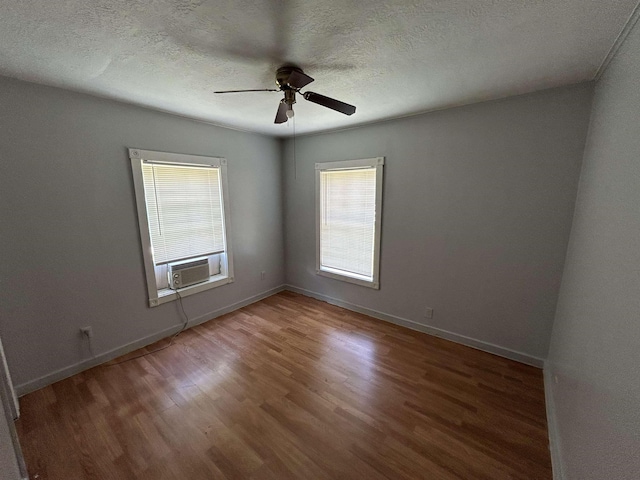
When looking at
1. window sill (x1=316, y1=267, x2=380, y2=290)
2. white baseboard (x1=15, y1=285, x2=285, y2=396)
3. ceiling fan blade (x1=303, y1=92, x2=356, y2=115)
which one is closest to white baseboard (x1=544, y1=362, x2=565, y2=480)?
window sill (x1=316, y1=267, x2=380, y2=290)

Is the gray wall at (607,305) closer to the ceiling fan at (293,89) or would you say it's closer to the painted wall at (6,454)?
the ceiling fan at (293,89)

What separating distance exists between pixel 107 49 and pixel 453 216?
2999 mm

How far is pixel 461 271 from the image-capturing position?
2592 mm

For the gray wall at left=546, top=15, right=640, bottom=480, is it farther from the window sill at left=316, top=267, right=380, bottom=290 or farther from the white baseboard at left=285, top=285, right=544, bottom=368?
the window sill at left=316, top=267, right=380, bottom=290

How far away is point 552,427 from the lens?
1.66 meters

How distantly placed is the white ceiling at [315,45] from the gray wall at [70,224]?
0.91 feet

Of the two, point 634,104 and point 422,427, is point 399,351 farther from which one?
point 634,104

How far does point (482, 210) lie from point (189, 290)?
335cm

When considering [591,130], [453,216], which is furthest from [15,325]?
[591,130]

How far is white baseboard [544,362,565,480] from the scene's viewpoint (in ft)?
4.65

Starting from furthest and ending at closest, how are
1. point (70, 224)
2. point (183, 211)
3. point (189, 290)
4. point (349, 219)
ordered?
point (349, 219)
point (189, 290)
point (183, 211)
point (70, 224)

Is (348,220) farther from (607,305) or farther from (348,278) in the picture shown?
(607,305)

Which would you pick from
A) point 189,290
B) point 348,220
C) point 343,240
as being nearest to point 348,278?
point 343,240

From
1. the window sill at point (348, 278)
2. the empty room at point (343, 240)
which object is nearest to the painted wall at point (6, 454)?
the empty room at point (343, 240)
